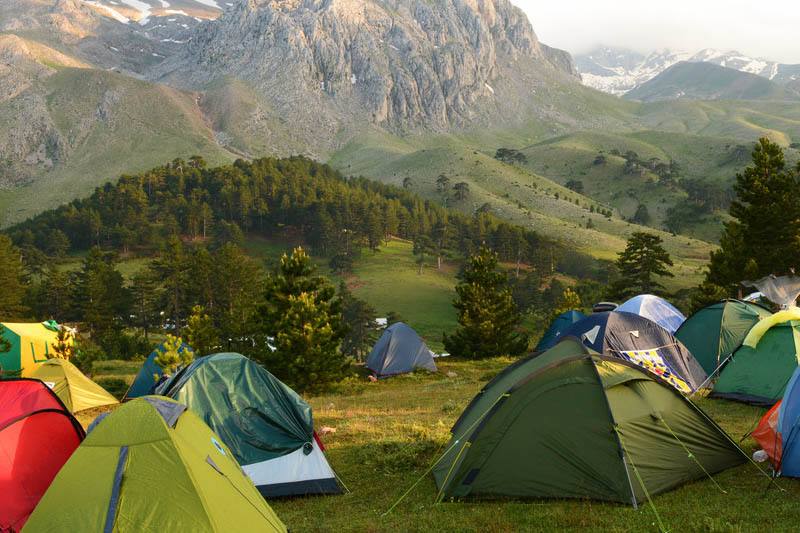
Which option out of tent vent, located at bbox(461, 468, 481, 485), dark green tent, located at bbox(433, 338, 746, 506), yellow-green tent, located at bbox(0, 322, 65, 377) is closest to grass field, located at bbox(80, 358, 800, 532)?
dark green tent, located at bbox(433, 338, 746, 506)

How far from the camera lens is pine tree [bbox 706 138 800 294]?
117 feet

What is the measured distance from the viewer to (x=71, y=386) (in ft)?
73.7

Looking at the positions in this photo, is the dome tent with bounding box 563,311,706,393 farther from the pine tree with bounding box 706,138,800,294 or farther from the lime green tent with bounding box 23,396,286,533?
the pine tree with bounding box 706,138,800,294

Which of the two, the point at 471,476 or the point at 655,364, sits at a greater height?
the point at 471,476

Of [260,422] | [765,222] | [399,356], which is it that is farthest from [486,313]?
[260,422]

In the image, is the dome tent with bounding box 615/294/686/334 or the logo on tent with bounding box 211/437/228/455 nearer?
the logo on tent with bounding box 211/437/228/455

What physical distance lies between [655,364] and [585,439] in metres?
9.90

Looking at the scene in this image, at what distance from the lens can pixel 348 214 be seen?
11425cm

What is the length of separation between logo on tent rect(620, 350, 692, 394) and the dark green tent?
7.41m

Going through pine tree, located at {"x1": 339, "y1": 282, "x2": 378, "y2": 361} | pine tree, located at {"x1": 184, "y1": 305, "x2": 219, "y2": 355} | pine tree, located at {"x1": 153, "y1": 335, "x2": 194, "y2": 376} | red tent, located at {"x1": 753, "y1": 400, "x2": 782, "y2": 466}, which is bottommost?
pine tree, located at {"x1": 339, "y1": 282, "x2": 378, "y2": 361}

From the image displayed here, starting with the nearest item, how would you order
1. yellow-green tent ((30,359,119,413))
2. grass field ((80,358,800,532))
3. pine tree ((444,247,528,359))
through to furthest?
grass field ((80,358,800,532)) → yellow-green tent ((30,359,119,413)) → pine tree ((444,247,528,359))

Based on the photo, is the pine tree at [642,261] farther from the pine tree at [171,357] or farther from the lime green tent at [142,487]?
the lime green tent at [142,487]

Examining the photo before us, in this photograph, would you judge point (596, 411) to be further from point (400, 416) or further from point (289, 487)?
point (400, 416)

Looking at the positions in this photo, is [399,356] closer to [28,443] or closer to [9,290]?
[28,443]
